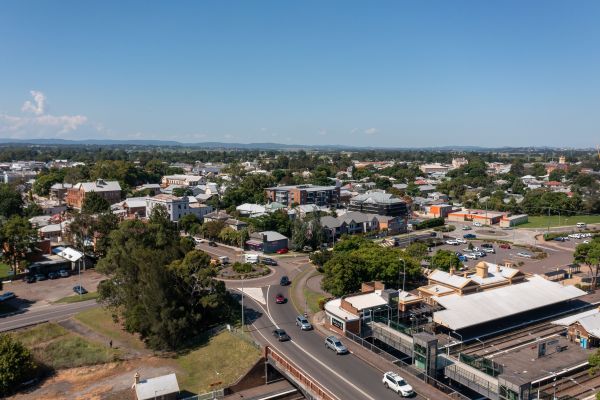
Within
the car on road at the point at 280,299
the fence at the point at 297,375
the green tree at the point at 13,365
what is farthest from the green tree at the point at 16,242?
the fence at the point at 297,375

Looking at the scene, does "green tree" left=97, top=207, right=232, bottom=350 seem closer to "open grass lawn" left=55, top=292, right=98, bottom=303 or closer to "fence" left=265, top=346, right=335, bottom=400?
"open grass lawn" left=55, top=292, right=98, bottom=303

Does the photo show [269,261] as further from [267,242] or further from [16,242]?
[16,242]

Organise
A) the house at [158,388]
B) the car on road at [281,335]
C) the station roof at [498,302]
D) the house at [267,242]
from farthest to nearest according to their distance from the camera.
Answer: the house at [267,242] → the station roof at [498,302] → the car on road at [281,335] → the house at [158,388]

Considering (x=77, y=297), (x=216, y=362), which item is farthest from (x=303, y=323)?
(x=77, y=297)

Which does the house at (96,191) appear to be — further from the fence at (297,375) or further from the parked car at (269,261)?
the fence at (297,375)

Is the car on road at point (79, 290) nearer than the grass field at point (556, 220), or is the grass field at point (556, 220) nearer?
the car on road at point (79, 290)

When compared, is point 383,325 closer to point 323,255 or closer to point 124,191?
point 323,255

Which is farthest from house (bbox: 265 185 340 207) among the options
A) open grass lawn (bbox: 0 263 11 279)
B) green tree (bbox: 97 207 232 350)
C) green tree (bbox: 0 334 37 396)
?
green tree (bbox: 0 334 37 396)
